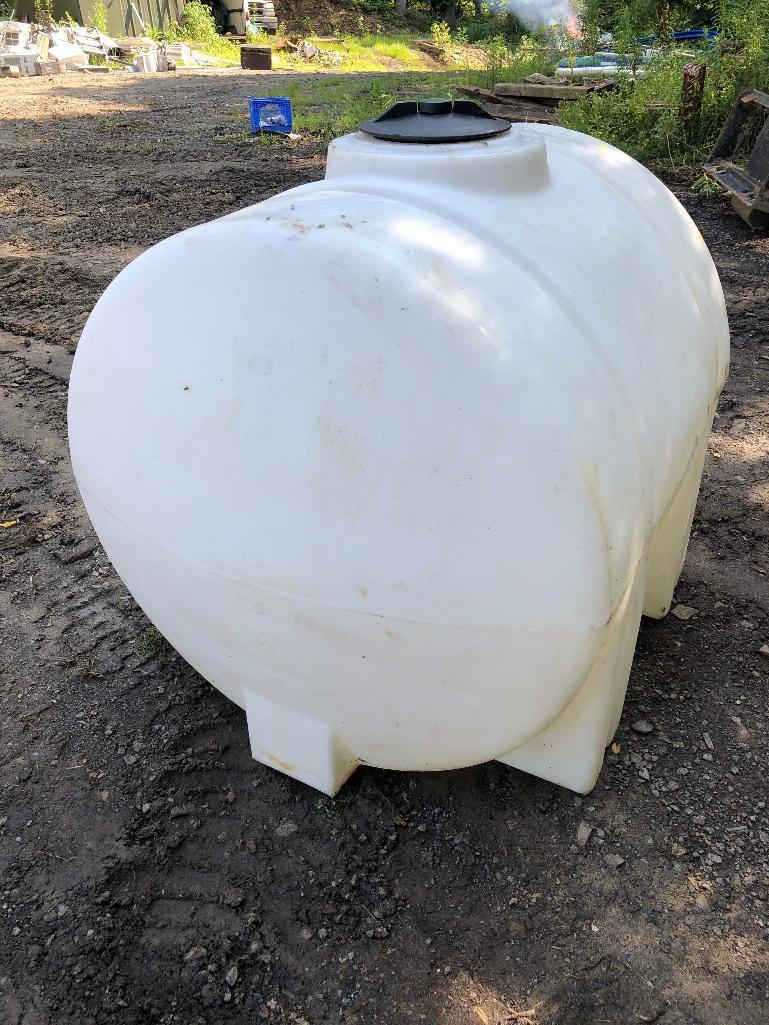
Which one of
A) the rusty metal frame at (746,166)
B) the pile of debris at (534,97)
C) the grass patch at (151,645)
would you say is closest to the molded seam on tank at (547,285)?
the grass patch at (151,645)

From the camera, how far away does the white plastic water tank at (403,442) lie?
3.89 ft

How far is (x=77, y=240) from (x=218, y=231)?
521cm

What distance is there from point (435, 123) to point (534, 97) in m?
8.12

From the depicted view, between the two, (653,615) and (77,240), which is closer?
(653,615)

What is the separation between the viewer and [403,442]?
1.19 metres

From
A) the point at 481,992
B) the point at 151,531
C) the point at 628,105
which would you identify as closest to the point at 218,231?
the point at 151,531

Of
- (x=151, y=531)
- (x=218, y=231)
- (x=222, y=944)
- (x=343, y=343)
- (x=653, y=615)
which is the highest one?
(x=218, y=231)

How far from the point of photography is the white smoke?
20.4 m

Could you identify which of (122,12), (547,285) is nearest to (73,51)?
(122,12)

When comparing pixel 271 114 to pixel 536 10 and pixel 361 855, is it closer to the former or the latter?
pixel 361 855

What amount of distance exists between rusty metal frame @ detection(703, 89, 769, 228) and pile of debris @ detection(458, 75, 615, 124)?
214 centimetres

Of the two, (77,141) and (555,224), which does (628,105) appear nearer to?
(77,141)

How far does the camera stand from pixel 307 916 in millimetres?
1673

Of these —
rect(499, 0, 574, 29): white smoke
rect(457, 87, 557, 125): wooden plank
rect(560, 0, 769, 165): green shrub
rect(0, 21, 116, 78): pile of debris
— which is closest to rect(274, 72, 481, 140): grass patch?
rect(457, 87, 557, 125): wooden plank
